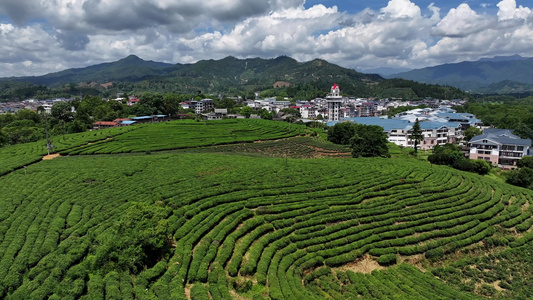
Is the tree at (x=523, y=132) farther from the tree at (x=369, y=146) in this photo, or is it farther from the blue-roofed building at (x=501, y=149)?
the tree at (x=369, y=146)

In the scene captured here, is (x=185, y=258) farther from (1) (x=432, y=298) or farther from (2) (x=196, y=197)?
(1) (x=432, y=298)

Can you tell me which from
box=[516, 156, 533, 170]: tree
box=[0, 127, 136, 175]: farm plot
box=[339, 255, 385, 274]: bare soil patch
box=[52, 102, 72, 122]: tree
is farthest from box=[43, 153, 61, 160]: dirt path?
box=[516, 156, 533, 170]: tree

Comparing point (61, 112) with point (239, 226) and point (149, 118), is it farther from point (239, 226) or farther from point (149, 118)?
point (239, 226)

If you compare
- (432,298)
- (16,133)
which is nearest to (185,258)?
(432,298)

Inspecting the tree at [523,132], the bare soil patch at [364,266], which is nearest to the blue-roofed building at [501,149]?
the tree at [523,132]

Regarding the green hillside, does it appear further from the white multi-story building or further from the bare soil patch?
the white multi-story building

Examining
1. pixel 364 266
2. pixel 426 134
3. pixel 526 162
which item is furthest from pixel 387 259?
pixel 426 134
